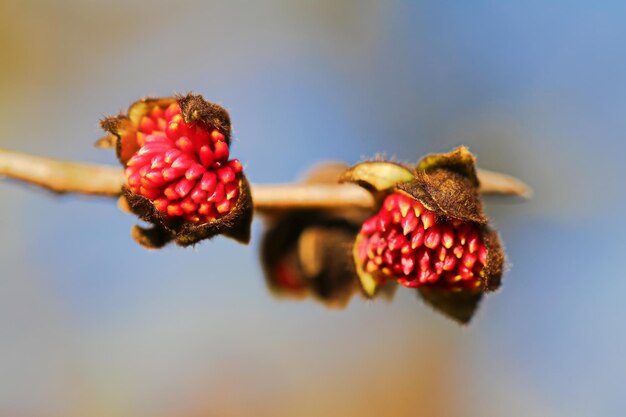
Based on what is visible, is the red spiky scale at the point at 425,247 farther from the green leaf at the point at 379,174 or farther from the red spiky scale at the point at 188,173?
the red spiky scale at the point at 188,173

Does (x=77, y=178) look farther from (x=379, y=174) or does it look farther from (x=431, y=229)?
(x=431, y=229)

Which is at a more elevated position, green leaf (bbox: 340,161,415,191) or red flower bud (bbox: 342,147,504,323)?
green leaf (bbox: 340,161,415,191)

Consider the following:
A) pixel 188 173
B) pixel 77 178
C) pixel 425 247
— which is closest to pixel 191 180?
pixel 188 173

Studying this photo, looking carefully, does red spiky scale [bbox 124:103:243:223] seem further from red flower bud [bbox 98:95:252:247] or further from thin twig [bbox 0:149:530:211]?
thin twig [bbox 0:149:530:211]

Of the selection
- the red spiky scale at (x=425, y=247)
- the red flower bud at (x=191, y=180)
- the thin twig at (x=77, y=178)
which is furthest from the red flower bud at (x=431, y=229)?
the red flower bud at (x=191, y=180)

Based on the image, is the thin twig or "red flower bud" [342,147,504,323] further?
the thin twig

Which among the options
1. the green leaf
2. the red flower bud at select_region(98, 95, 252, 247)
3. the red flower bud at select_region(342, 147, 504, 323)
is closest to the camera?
the red flower bud at select_region(98, 95, 252, 247)

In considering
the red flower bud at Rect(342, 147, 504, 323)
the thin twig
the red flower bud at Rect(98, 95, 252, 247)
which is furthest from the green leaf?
the red flower bud at Rect(98, 95, 252, 247)
